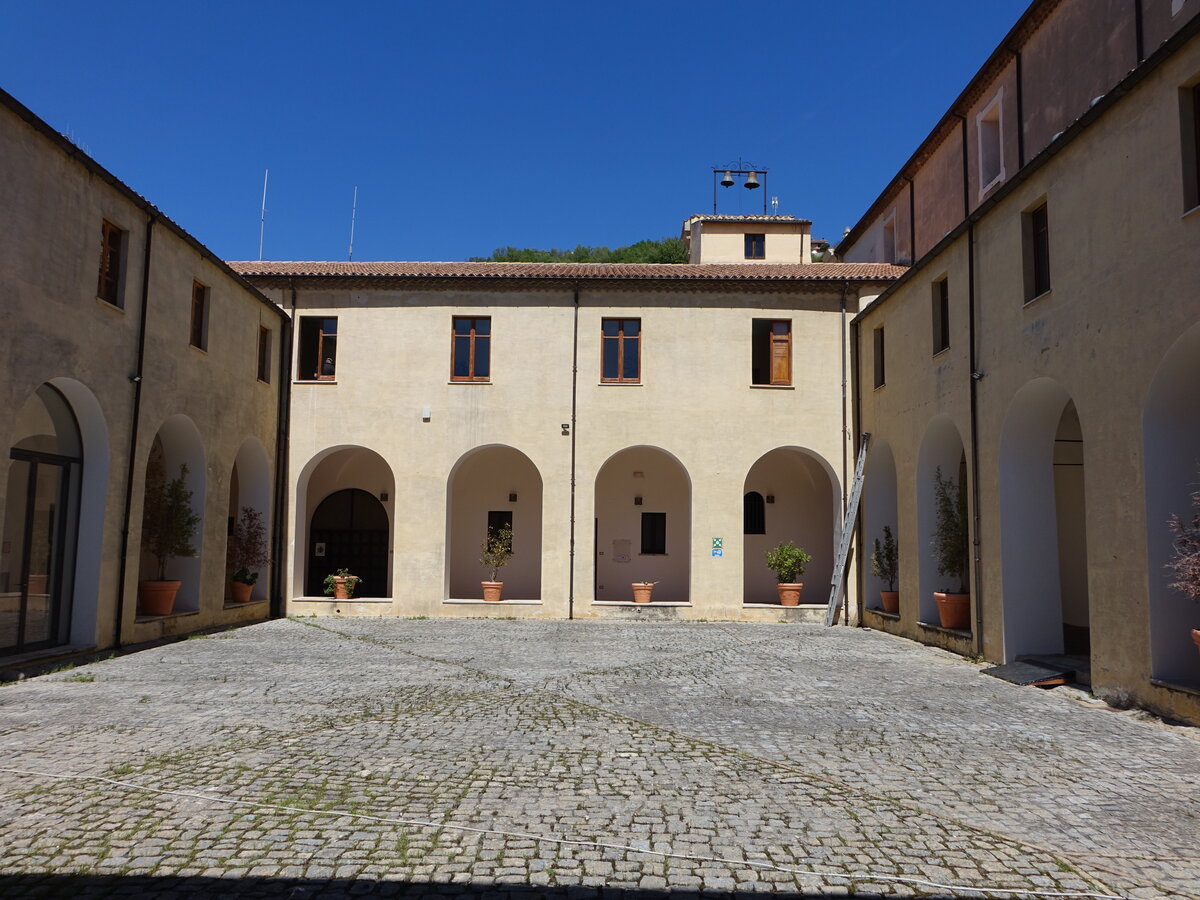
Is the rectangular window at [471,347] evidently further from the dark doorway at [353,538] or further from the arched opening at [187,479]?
the arched opening at [187,479]

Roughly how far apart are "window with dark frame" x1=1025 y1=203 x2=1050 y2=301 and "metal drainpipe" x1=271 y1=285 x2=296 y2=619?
43.8ft

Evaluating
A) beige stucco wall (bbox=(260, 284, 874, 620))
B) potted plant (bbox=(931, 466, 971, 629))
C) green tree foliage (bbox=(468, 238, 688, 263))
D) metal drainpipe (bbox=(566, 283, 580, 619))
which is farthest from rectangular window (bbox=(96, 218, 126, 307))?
green tree foliage (bbox=(468, 238, 688, 263))

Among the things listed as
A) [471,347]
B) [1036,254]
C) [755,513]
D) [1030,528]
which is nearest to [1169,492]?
[1030,528]

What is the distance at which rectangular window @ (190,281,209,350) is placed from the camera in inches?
564

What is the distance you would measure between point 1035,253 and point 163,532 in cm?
1284

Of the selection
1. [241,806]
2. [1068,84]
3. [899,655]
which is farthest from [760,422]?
[241,806]

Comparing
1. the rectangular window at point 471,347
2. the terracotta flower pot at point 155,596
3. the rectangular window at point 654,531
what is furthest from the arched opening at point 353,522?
the terracotta flower pot at point 155,596

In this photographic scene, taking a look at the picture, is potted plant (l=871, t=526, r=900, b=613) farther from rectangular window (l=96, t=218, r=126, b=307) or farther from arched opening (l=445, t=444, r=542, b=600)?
rectangular window (l=96, t=218, r=126, b=307)

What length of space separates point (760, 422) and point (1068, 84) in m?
7.75

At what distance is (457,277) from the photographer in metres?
17.8

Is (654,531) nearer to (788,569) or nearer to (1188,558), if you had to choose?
(788,569)

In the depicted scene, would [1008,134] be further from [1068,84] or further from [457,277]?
[457,277]

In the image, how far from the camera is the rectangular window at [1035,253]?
1095 centimetres

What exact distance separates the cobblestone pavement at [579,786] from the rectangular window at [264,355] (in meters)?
7.69
